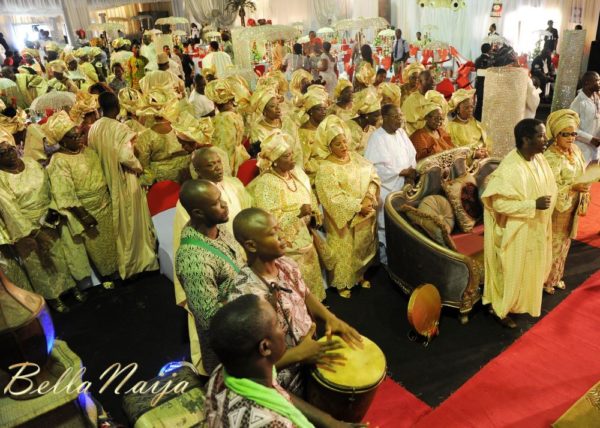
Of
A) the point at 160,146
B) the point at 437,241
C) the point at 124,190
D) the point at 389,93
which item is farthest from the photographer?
the point at 389,93

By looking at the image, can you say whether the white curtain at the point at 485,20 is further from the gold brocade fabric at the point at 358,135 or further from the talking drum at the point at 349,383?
the talking drum at the point at 349,383

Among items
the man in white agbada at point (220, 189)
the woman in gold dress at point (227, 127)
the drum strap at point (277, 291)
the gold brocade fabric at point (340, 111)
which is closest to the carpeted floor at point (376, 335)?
the man in white agbada at point (220, 189)

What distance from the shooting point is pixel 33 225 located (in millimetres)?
4246

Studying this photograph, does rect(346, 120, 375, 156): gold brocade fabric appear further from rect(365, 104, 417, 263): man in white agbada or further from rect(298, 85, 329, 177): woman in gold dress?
rect(365, 104, 417, 263): man in white agbada

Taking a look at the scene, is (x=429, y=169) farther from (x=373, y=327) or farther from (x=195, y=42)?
(x=195, y=42)

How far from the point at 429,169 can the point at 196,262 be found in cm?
271

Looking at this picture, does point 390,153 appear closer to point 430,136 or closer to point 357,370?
point 430,136

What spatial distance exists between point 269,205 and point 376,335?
1.46 metres

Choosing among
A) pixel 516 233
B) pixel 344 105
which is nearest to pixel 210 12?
pixel 344 105

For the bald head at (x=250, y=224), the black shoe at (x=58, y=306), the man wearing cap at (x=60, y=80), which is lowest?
the black shoe at (x=58, y=306)

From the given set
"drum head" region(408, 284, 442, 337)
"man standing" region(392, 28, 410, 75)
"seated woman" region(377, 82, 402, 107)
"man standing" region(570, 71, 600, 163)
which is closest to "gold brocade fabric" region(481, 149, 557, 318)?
"drum head" region(408, 284, 442, 337)

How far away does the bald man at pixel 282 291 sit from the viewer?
2240mm

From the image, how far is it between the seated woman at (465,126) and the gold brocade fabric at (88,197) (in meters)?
4.04

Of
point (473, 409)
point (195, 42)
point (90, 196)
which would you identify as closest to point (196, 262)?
point (473, 409)
